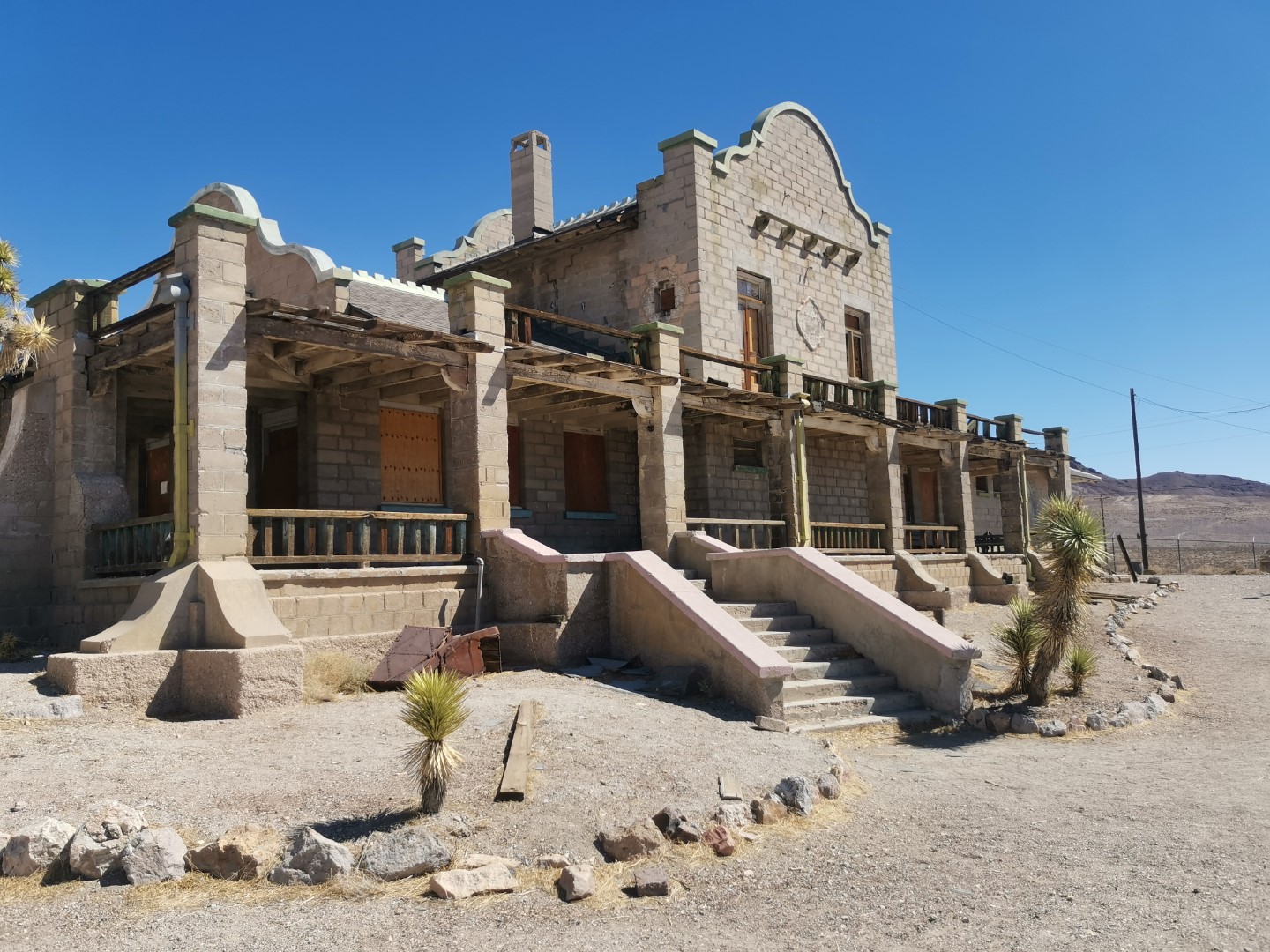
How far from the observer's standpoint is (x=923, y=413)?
23312 millimetres

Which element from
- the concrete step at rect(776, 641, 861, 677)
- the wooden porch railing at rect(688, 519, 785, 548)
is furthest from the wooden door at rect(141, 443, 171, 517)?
the concrete step at rect(776, 641, 861, 677)

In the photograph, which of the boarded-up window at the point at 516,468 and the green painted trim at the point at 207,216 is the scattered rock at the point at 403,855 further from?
the boarded-up window at the point at 516,468

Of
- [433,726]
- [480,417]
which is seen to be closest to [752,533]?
[480,417]

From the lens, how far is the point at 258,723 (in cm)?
869

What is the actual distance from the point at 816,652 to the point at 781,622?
2.91ft

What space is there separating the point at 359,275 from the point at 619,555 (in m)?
7.38

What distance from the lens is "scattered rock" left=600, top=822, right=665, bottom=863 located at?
6.20m

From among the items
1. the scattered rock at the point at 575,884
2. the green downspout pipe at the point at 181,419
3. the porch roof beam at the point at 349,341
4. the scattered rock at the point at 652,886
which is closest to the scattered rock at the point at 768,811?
the scattered rock at the point at 652,886

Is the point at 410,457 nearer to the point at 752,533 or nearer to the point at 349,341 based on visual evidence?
the point at 349,341

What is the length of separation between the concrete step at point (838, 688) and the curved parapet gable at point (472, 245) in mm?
14805

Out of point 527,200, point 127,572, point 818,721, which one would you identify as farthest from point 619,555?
point 527,200

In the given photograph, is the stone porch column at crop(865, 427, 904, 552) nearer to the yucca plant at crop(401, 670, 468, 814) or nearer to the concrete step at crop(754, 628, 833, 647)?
the concrete step at crop(754, 628, 833, 647)

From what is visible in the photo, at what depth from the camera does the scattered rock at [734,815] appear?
22.6ft

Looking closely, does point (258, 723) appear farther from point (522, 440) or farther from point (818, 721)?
point (522, 440)
